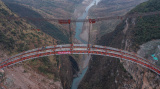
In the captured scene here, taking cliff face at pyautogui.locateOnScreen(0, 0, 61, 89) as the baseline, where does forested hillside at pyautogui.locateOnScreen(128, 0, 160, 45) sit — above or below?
above

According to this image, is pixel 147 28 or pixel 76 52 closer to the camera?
pixel 76 52

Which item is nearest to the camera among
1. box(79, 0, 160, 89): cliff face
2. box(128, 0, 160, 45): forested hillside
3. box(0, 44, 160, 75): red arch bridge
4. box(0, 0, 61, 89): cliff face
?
box(79, 0, 160, 89): cliff face

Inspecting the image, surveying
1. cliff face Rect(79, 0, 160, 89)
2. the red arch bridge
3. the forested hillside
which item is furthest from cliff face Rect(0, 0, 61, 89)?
the forested hillside

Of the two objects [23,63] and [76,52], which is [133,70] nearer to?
[76,52]

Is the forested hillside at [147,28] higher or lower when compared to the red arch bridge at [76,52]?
higher

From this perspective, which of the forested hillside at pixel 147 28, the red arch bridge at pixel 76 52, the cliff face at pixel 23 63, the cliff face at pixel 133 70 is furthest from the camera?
the forested hillside at pixel 147 28

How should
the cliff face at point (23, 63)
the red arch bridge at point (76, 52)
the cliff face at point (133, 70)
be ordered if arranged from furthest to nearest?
the cliff face at point (23, 63) → the red arch bridge at point (76, 52) → the cliff face at point (133, 70)

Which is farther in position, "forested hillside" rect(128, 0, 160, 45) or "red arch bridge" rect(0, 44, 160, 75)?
"forested hillside" rect(128, 0, 160, 45)

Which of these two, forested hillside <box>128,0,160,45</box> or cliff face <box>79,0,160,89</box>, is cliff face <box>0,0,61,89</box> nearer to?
cliff face <box>79,0,160,89</box>

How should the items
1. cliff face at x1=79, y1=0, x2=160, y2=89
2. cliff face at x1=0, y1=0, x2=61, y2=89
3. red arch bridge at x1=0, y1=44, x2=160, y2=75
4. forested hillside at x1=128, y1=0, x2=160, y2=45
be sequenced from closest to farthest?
cliff face at x1=79, y1=0, x2=160, y2=89 → red arch bridge at x1=0, y1=44, x2=160, y2=75 → cliff face at x1=0, y1=0, x2=61, y2=89 → forested hillside at x1=128, y1=0, x2=160, y2=45

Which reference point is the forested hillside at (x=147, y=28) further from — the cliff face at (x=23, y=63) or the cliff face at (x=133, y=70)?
the cliff face at (x=23, y=63)

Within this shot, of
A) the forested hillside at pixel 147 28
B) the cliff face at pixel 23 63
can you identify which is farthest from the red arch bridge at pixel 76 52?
the forested hillside at pixel 147 28

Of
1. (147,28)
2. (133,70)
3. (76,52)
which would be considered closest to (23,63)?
(76,52)

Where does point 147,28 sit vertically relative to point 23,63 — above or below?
above
